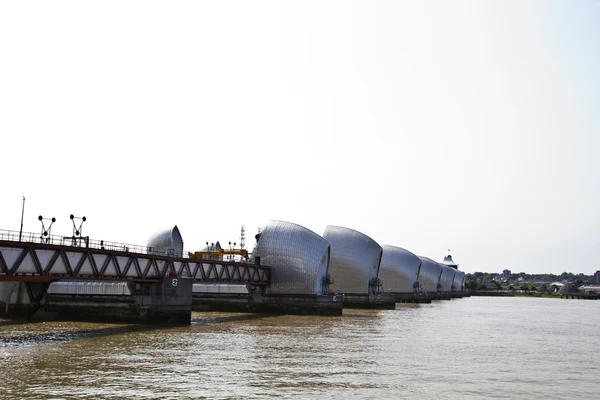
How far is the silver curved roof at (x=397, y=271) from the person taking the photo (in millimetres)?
140875

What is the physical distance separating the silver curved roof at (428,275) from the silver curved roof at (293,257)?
9145 cm

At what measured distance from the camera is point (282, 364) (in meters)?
32.7

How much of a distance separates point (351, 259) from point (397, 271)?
37645 mm

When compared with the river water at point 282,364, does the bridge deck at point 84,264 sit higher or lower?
higher

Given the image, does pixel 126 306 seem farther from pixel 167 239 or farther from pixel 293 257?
pixel 167 239

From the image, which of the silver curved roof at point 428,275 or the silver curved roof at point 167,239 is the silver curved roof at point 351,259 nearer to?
the silver curved roof at point 167,239

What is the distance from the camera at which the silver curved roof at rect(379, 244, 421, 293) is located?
141 meters

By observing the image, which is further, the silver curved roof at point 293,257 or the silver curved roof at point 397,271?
the silver curved roof at point 397,271

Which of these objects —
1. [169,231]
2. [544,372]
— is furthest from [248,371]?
[169,231]

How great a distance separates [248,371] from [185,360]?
4.66 meters

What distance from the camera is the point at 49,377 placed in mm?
27078

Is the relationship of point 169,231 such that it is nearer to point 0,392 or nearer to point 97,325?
point 97,325

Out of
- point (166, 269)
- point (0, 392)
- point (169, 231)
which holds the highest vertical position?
point (169, 231)

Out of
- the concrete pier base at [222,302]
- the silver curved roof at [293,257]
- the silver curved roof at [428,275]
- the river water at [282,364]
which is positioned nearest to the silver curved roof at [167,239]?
the silver curved roof at [293,257]
